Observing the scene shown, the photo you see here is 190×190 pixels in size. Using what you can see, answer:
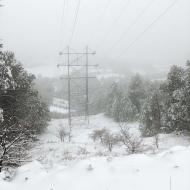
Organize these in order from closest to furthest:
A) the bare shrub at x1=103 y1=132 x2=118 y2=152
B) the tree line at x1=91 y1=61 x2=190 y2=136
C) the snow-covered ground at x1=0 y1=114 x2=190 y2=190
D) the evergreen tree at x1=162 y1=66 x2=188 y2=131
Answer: the snow-covered ground at x1=0 y1=114 x2=190 y2=190 → the bare shrub at x1=103 y1=132 x2=118 y2=152 → the tree line at x1=91 y1=61 x2=190 y2=136 → the evergreen tree at x1=162 y1=66 x2=188 y2=131

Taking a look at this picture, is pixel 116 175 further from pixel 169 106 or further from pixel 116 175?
pixel 169 106

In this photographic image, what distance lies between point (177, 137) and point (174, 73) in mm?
6881

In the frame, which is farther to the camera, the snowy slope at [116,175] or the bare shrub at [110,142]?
the bare shrub at [110,142]

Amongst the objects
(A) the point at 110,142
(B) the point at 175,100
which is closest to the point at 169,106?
(B) the point at 175,100

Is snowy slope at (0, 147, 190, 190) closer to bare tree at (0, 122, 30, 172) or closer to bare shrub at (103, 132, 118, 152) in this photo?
bare tree at (0, 122, 30, 172)

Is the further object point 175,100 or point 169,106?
point 169,106

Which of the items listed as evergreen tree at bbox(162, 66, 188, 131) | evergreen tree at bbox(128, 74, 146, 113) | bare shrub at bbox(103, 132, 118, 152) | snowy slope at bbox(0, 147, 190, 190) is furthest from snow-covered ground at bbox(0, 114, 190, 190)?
evergreen tree at bbox(128, 74, 146, 113)

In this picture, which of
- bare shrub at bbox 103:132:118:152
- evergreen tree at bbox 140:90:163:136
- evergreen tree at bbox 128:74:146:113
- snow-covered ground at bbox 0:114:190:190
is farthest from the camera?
evergreen tree at bbox 128:74:146:113

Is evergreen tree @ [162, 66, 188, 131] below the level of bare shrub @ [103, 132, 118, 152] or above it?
above

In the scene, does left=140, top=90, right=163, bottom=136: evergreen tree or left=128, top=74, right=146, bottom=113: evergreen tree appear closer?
left=140, top=90, right=163, bottom=136: evergreen tree

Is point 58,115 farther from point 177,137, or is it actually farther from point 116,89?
point 177,137

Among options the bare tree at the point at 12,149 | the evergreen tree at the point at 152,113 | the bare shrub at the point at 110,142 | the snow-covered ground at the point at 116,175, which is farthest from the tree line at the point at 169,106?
the snow-covered ground at the point at 116,175

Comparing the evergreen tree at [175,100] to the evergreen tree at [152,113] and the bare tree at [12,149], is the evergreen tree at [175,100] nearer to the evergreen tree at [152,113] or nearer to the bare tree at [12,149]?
the evergreen tree at [152,113]

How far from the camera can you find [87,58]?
45688 mm
